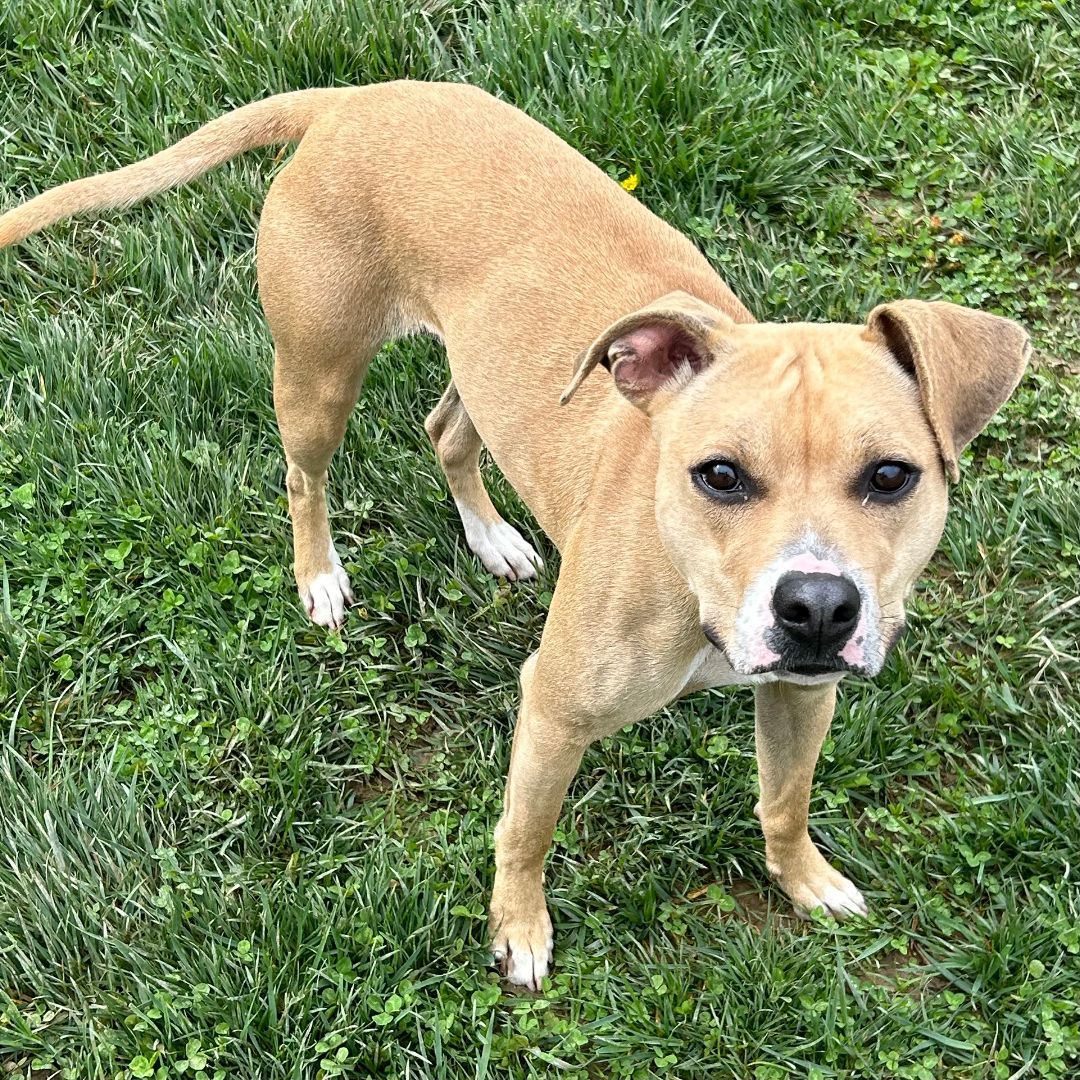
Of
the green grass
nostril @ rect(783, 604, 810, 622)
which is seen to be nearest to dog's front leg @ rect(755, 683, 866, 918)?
the green grass

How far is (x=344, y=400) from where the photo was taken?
4434mm

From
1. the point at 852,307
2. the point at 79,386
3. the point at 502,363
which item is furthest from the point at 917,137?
the point at 79,386

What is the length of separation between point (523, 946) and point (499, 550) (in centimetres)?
153

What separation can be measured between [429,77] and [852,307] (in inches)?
87.3

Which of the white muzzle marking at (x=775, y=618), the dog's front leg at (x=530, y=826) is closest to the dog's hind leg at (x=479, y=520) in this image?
the dog's front leg at (x=530, y=826)

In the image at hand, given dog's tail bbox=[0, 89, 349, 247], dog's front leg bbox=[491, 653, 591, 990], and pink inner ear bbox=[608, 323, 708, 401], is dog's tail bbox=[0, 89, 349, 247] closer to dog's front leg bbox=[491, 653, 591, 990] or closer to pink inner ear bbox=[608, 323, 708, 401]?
pink inner ear bbox=[608, 323, 708, 401]

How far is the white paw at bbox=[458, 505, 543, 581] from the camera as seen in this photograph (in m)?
4.94

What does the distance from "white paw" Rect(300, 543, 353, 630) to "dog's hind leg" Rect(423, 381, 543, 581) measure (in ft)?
1.67

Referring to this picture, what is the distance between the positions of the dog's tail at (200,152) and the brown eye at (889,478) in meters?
2.40

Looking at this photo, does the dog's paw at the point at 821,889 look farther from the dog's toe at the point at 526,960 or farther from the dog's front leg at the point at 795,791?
the dog's toe at the point at 526,960

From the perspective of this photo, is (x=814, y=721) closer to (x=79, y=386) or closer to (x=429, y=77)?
(x=79, y=386)

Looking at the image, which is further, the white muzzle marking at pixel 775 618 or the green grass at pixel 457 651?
the green grass at pixel 457 651

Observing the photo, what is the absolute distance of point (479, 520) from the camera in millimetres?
4957

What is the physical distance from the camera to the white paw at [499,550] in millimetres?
4941
